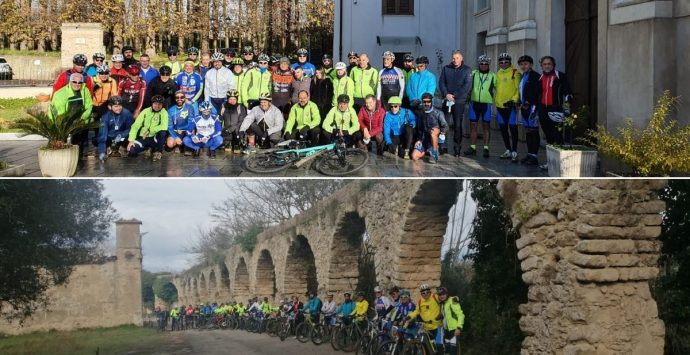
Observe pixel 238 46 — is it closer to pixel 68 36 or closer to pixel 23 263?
pixel 68 36

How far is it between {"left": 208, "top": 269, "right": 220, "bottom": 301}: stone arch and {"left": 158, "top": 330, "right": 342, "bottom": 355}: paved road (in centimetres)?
33

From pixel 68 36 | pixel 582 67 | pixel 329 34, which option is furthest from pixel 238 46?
pixel 582 67

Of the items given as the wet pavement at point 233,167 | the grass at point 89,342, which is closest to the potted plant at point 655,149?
the wet pavement at point 233,167

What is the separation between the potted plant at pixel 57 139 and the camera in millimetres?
9602

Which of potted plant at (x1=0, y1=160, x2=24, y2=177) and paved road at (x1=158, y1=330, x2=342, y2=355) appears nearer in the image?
paved road at (x1=158, y1=330, x2=342, y2=355)

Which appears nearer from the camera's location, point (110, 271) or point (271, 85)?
→ point (110, 271)

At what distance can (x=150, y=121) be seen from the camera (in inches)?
427

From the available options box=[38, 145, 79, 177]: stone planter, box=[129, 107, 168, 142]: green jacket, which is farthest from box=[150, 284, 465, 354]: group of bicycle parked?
box=[129, 107, 168, 142]: green jacket

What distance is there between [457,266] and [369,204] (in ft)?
3.08

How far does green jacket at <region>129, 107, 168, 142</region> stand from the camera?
1084 centimetres

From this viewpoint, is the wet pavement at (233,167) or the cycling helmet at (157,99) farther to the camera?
the cycling helmet at (157,99)

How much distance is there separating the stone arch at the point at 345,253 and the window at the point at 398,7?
60.8 feet

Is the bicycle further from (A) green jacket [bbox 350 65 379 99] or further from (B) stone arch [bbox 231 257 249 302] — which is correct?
(B) stone arch [bbox 231 257 249 302]

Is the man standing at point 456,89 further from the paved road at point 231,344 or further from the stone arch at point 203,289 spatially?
the paved road at point 231,344
